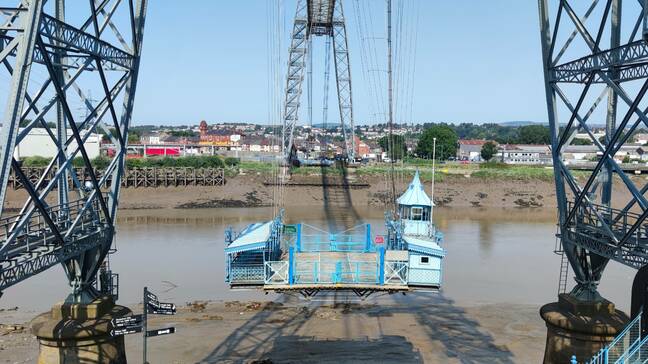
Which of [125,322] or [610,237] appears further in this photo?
[610,237]

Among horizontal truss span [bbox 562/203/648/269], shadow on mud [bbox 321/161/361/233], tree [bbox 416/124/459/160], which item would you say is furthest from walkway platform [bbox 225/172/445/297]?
tree [bbox 416/124/459/160]

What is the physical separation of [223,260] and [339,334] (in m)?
13.0

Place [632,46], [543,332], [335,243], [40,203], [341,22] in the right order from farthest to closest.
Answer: [341,22] < [543,332] < [335,243] < [632,46] < [40,203]

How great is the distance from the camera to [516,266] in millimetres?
32156

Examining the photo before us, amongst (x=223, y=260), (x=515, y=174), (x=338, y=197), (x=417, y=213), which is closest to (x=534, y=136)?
(x=515, y=174)

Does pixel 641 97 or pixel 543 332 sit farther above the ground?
pixel 641 97

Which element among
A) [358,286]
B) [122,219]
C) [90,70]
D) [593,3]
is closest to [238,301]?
[358,286]

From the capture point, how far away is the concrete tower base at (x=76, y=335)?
13141mm

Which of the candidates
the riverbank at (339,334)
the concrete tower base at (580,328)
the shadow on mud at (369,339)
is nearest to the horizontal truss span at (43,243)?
the riverbank at (339,334)

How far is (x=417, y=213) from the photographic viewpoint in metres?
20.5

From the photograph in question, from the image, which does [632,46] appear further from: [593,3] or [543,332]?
[543,332]

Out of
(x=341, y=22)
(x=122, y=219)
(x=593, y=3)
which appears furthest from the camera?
(x=341, y=22)

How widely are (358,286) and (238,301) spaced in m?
11.5

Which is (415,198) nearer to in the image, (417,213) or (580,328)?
(417,213)
